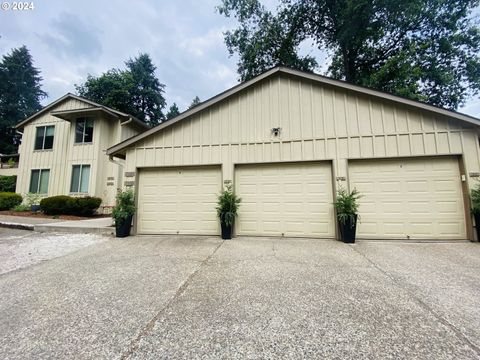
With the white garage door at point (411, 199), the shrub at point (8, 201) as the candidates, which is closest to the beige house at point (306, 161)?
the white garage door at point (411, 199)

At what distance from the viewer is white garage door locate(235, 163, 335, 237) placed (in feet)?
18.9

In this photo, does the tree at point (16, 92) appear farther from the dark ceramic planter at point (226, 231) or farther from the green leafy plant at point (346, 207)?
the green leafy plant at point (346, 207)

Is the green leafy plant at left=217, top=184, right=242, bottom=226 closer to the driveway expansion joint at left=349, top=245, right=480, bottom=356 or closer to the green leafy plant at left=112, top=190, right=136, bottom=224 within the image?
the green leafy plant at left=112, top=190, right=136, bottom=224

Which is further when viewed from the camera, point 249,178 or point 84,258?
point 249,178

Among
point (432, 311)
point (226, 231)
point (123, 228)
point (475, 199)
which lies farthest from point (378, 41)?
point (123, 228)

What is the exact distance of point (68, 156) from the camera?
36.7 feet

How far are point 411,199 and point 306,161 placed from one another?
286cm

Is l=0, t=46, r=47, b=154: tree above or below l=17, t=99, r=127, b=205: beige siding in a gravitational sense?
above

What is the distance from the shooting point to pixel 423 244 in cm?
502

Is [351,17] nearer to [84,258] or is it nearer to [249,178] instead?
[249,178]

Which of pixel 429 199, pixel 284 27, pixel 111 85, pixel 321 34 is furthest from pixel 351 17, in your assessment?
pixel 111 85

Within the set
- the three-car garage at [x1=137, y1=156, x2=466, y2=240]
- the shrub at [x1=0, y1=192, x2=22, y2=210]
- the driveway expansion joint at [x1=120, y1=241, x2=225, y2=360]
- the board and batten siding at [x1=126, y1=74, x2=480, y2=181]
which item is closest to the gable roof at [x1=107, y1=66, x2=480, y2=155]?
the board and batten siding at [x1=126, y1=74, x2=480, y2=181]

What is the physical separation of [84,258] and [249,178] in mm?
4326

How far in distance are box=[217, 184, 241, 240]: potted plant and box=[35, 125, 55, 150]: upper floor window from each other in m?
12.2
